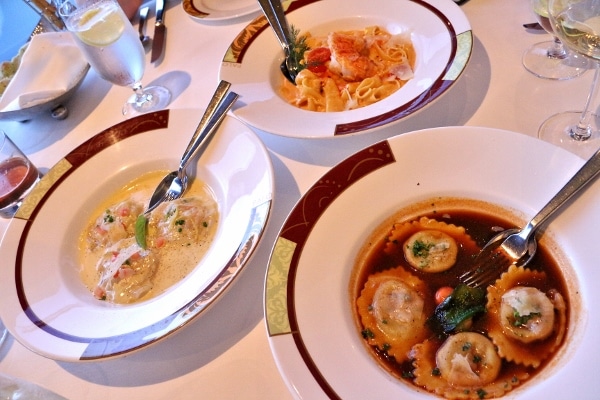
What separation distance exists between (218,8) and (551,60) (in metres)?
1.84

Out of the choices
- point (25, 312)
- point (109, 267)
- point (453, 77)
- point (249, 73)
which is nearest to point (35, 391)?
point (25, 312)

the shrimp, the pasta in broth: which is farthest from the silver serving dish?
the shrimp

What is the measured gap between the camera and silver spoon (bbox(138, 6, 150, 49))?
2770mm

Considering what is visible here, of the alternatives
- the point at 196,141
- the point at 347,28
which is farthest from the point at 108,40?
the point at 347,28

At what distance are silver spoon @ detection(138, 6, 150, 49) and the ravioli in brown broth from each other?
202 cm

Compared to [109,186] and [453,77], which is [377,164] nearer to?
[453,77]

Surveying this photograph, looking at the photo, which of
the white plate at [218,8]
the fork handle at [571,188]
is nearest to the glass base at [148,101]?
the white plate at [218,8]

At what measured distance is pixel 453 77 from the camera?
170 cm

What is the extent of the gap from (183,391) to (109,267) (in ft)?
1.94

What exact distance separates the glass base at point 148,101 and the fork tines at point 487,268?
1.72 metres

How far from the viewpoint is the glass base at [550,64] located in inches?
71.3

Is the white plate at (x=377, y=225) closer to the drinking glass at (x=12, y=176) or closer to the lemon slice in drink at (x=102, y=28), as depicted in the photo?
Answer: the lemon slice in drink at (x=102, y=28)

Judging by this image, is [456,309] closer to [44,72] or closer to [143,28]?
[44,72]

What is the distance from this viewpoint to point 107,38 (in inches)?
85.2
